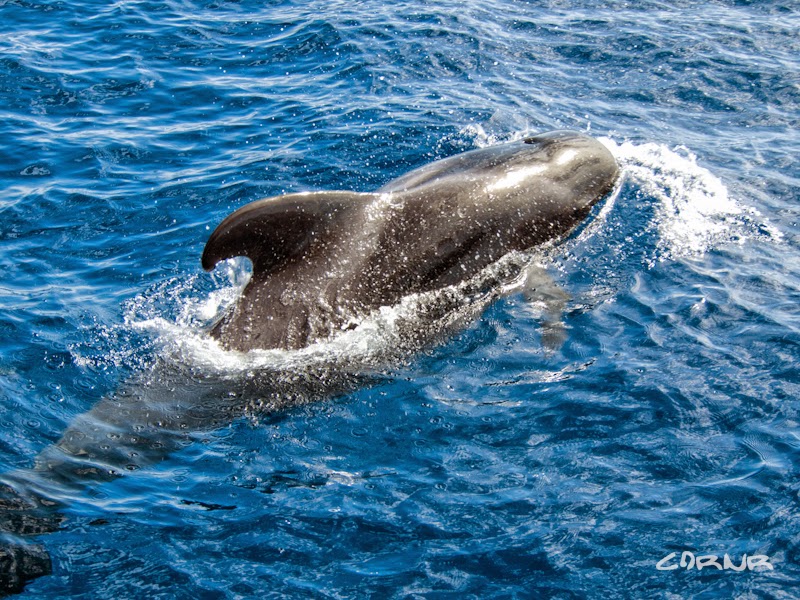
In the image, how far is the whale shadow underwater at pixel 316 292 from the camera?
8492 mm

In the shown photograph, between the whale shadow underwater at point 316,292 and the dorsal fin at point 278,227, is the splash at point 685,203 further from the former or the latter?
the dorsal fin at point 278,227

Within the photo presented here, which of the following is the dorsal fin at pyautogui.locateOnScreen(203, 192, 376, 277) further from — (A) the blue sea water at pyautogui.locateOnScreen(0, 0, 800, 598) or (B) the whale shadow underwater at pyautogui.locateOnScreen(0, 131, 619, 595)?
(A) the blue sea water at pyautogui.locateOnScreen(0, 0, 800, 598)

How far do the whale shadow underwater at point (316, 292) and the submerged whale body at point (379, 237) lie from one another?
1 cm

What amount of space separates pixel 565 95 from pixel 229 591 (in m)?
12.6

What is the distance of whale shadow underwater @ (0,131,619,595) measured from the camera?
8.49m

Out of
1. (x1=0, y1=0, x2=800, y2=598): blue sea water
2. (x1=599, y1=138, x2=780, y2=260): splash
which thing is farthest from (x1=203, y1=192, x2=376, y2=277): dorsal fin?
(x1=599, y1=138, x2=780, y2=260): splash

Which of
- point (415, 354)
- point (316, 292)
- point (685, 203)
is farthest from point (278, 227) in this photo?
point (685, 203)

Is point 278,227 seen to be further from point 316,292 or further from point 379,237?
point 379,237

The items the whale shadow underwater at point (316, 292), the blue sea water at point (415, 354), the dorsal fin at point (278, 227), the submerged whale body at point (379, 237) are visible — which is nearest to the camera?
the blue sea water at point (415, 354)

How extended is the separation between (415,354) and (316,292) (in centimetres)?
133

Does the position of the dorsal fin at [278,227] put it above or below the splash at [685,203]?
above

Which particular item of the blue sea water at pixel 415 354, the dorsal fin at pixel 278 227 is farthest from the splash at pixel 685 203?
the dorsal fin at pixel 278 227

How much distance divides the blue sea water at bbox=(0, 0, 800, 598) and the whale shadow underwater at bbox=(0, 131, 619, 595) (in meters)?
0.08

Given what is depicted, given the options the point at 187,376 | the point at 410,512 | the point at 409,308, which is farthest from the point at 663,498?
the point at 187,376
